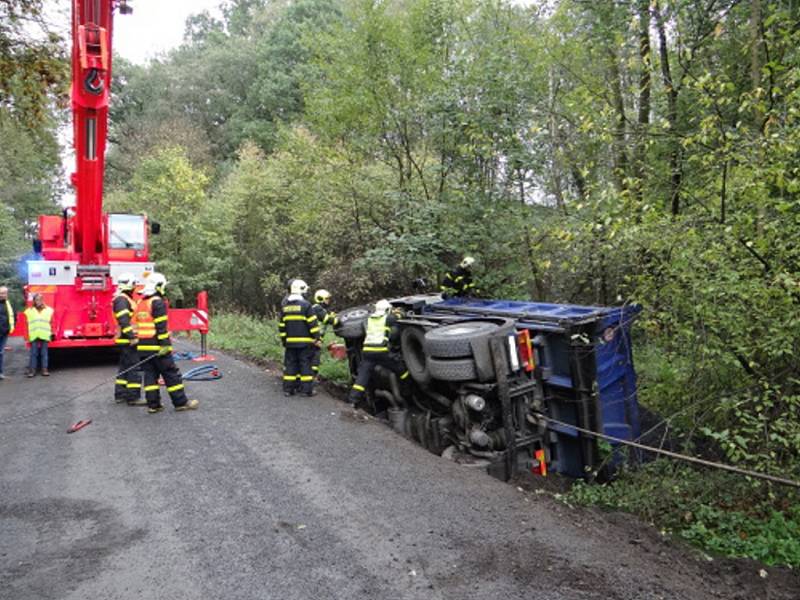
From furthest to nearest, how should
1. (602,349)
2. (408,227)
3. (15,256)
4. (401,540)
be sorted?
(15,256) → (408,227) → (602,349) → (401,540)

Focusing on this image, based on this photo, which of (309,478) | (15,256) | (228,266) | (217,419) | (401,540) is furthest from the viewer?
(15,256)

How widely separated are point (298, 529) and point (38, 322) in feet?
25.9

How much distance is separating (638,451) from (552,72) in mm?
7663

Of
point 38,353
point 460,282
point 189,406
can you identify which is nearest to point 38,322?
point 38,353

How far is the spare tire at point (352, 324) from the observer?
8898mm

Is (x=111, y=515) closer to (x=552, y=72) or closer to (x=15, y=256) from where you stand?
(x=552, y=72)

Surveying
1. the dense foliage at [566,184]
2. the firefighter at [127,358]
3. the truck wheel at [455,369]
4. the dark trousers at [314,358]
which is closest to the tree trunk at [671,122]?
the dense foliage at [566,184]

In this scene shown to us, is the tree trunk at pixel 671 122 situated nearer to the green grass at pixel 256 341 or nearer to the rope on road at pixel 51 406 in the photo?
the green grass at pixel 256 341

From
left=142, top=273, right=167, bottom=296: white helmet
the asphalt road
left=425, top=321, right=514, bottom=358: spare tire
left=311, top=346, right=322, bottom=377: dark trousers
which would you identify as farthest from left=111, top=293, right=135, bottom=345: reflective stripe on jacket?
left=425, top=321, right=514, bottom=358: spare tire

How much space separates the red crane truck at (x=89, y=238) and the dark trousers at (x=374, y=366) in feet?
16.0

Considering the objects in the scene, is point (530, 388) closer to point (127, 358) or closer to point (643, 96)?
point (127, 358)

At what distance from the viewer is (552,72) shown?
38.5 feet

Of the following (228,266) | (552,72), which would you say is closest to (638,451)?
(552,72)

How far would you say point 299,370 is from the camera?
28.8 ft
